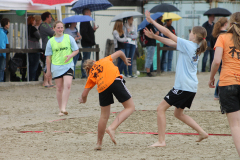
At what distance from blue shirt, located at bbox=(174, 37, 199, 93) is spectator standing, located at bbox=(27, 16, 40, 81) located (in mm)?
7676

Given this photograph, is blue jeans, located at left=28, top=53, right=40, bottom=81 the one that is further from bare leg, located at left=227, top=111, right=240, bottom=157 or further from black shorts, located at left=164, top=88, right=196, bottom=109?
bare leg, located at left=227, top=111, right=240, bottom=157

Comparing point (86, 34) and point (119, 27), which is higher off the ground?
point (119, 27)

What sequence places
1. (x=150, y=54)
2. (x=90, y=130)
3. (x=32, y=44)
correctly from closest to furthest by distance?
1. (x=90, y=130)
2. (x=32, y=44)
3. (x=150, y=54)

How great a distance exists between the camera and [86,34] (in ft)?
41.7

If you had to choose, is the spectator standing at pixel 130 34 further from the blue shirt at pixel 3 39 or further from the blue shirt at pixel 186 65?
the blue shirt at pixel 186 65

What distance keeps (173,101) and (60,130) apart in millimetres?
2089

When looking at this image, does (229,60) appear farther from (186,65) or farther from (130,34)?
(130,34)

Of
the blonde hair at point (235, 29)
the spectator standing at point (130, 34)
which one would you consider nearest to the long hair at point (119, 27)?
the spectator standing at point (130, 34)

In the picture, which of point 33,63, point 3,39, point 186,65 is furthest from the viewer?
point 33,63

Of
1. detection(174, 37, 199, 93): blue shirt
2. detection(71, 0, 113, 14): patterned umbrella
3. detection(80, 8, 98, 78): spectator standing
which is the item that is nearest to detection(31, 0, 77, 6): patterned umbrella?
detection(71, 0, 113, 14): patterned umbrella

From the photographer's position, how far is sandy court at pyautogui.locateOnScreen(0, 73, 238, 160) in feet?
15.7

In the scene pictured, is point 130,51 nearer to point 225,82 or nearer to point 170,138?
point 170,138

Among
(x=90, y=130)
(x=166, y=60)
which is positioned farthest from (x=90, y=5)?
(x=90, y=130)

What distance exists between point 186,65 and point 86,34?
8002 mm
